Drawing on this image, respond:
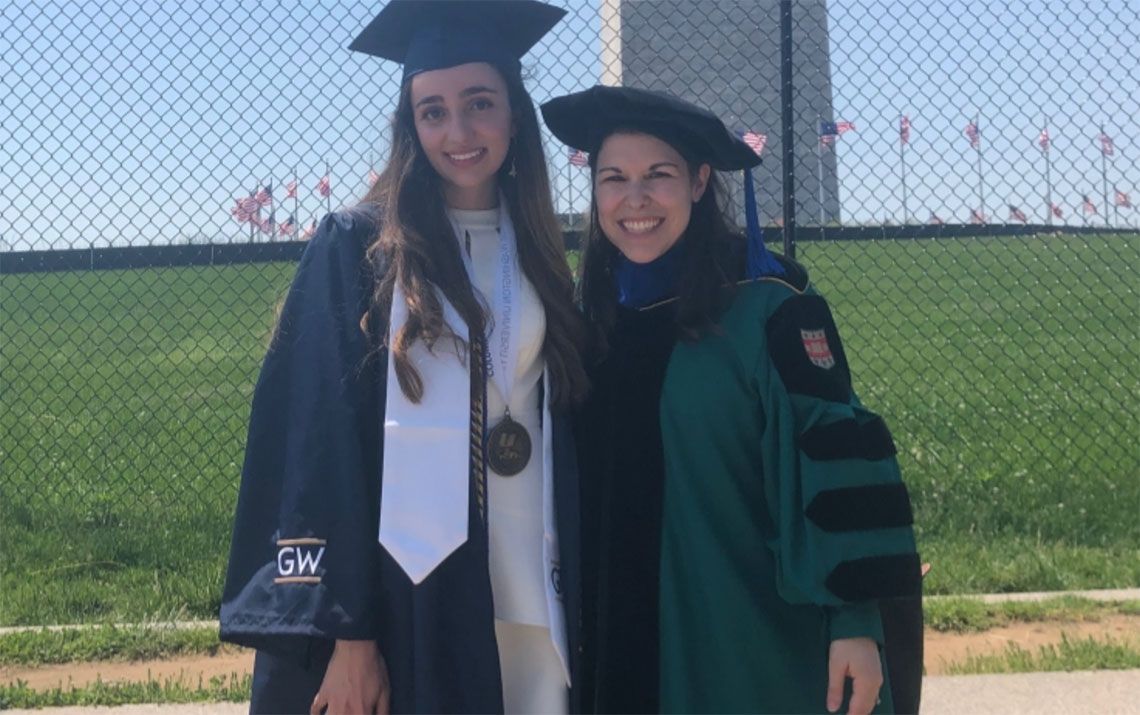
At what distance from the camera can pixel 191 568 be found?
5.07 metres

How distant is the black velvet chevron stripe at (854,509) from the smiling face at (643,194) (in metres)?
0.63

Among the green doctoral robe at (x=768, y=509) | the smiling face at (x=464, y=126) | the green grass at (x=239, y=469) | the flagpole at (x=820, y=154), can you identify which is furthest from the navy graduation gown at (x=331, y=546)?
the flagpole at (x=820, y=154)

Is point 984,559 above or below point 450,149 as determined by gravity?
below

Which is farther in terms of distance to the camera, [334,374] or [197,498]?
[197,498]

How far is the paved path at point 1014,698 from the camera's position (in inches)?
146

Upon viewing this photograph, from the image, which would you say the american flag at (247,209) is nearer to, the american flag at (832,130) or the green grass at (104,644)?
the green grass at (104,644)

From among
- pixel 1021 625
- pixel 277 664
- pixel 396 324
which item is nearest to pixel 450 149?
pixel 396 324

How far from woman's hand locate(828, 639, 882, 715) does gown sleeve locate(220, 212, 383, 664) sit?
85 centimetres

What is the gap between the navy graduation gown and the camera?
220 centimetres

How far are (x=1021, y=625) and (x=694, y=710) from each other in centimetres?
254

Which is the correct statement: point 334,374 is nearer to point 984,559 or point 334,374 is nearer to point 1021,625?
point 1021,625

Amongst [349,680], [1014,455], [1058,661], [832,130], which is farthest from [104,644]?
[1014,455]

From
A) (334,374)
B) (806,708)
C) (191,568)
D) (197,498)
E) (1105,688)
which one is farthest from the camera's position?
(197,498)

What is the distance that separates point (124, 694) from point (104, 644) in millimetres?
487
